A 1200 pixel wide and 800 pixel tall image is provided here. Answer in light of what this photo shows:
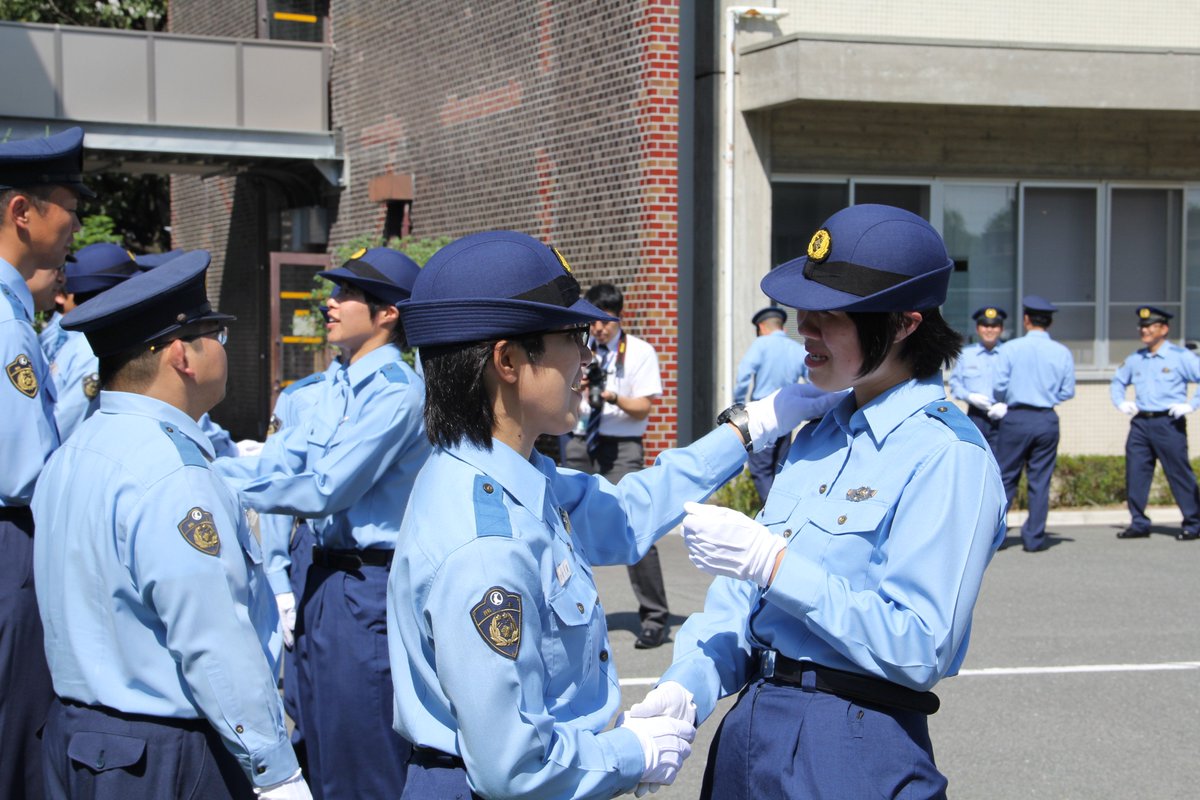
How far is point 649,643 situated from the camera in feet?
26.3

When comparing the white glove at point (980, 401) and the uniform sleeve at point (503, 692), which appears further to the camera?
the white glove at point (980, 401)

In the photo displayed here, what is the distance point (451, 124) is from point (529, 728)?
15.2 metres

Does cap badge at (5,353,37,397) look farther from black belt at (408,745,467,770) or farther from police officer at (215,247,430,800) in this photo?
black belt at (408,745,467,770)

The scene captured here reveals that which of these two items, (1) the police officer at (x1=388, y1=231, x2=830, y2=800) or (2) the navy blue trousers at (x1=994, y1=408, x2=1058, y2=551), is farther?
(2) the navy blue trousers at (x1=994, y1=408, x2=1058, y2=551)

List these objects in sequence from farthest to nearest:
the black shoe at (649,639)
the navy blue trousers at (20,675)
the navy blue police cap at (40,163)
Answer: the black shoe at (649,639) → the navy blue police cap at (40,163) → the navy blue trousers at (20,675)

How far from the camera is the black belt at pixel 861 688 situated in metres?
2.69

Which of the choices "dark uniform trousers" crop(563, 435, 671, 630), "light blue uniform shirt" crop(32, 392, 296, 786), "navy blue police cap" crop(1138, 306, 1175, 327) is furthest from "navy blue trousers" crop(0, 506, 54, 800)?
"navy blue police cap" crop(1138, 306, 1175, 327)

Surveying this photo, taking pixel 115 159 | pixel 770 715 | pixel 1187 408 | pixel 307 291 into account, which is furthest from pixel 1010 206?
pixel 770 715

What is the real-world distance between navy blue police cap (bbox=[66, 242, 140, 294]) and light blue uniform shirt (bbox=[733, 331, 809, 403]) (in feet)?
17.8

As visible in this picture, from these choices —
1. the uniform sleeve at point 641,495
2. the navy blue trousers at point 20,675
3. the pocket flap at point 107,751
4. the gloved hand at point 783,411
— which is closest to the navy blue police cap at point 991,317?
the gloved hand at point 783,411

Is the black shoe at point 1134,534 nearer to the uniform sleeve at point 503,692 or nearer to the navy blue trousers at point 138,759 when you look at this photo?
the navy blue trousers at point 138,759

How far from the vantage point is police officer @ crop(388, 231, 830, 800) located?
2.30 m

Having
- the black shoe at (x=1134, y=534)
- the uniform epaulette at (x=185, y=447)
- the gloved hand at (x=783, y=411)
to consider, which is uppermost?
the gloved hand at (x=783, y=411)

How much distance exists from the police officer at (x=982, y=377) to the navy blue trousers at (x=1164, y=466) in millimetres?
1350
